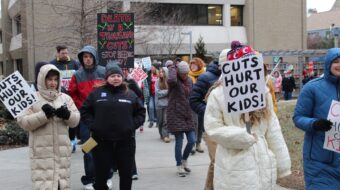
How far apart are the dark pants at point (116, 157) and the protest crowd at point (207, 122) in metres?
0.01

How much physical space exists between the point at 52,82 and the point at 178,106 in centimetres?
352

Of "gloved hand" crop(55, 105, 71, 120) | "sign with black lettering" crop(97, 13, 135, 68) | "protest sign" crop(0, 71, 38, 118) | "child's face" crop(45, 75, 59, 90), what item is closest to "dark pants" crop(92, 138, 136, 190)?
"gloved hand" crop(55, 105, 71, 120)

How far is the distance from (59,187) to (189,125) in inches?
135

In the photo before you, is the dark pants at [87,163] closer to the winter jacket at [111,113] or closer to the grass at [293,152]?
the winter jacket at [111,113]

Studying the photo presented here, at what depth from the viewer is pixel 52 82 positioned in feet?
20.3

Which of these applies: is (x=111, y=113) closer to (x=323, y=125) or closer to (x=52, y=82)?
(x=52, y=82)

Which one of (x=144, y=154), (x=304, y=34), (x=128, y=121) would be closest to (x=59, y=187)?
(x=128, y=121)

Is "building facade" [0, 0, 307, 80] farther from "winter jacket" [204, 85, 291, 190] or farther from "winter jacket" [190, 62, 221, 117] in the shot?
"winter jacket" [204, 85, 291, 190]

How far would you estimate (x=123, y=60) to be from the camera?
9594 millimetres

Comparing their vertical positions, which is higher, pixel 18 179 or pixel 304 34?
pixel 304 34

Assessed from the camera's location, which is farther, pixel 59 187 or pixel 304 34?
pixel 304 34

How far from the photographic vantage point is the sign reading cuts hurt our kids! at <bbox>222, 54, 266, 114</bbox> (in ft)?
15.2

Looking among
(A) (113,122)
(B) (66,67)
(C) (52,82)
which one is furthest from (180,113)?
(C) (52,82)

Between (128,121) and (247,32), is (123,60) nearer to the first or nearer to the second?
(128,121)
